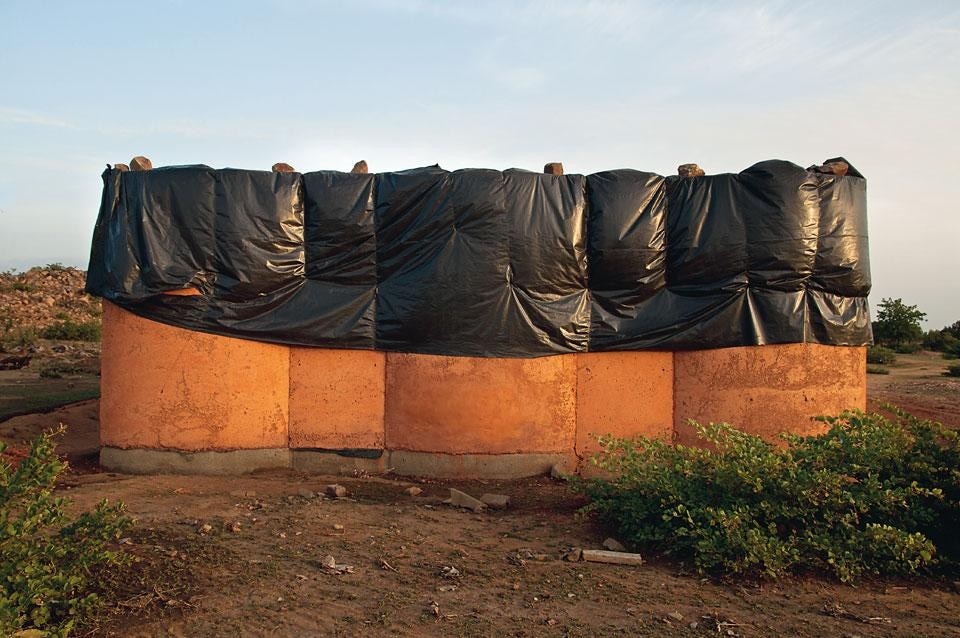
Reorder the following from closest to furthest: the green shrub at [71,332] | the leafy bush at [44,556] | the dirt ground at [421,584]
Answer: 1. the leafy bush at [44,556]
2. the dirt ground at [421,584]
3. the green shrub at [71,332]

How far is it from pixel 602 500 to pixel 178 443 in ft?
13.4

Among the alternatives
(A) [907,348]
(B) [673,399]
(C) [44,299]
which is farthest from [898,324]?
(C) [44,299]

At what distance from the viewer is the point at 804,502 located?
5125 mm

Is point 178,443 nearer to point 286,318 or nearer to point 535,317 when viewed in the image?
point 286,318

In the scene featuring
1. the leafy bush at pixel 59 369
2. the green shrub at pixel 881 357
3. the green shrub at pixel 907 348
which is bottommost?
the leafy bush at pixel 59 369

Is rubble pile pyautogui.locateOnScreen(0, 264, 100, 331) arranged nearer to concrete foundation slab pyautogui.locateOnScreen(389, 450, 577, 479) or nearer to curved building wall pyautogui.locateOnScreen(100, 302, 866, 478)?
curved building wall pyautogui.locateOnScreen(100, 302, 866, 478)

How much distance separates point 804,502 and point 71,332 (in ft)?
70.4

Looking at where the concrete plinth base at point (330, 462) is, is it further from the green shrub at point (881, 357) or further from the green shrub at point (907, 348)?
the green shrub at point (907, 348)

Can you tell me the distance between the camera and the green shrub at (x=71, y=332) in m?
21.6

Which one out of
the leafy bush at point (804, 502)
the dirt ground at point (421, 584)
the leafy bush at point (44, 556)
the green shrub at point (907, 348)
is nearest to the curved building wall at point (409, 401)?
the dirt ground at point (421, 584)

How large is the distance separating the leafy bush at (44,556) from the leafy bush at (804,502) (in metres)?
3.26

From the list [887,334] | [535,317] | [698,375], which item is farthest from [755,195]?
[887,334]

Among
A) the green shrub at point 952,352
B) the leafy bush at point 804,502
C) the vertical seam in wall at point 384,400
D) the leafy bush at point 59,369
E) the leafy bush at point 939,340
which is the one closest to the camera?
A: the leafy bush at point 804,502

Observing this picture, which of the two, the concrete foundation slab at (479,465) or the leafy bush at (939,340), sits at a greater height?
the leafy bush at (939,340)
